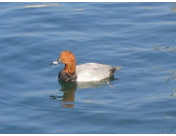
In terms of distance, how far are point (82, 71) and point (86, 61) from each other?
105 centimetres

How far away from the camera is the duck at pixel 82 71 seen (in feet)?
52.7

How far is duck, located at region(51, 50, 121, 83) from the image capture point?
52.7ft

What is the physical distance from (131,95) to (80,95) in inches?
45.5

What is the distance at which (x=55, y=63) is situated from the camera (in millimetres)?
16062

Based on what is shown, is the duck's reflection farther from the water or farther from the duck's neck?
the duck's neck

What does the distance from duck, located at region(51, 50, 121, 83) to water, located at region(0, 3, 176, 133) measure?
0.25 meters

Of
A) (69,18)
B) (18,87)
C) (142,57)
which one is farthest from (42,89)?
(69,18)

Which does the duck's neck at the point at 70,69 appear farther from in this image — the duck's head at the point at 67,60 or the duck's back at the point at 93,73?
the duck's back at the point at 93,73

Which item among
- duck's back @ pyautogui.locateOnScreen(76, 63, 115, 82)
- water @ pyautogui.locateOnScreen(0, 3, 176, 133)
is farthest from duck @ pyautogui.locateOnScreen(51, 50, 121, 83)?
water @ pyautogui.locateOnScreen(0, 3, 176, 133)

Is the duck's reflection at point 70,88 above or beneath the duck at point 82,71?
beneath

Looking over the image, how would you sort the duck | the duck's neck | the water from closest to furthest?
the water → the duck → the duck's neck

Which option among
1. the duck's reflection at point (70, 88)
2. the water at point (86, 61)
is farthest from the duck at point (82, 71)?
the water at point (86, 61)

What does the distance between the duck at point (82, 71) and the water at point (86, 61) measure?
245mm

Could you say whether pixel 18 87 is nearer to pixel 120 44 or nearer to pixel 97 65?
pixel 97 65
